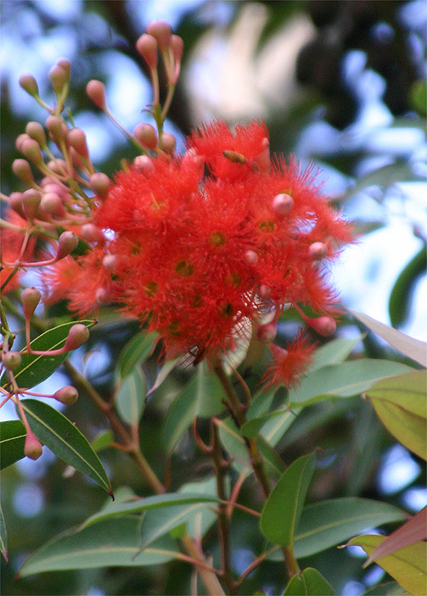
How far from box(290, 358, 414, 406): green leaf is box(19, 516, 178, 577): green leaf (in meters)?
0.39

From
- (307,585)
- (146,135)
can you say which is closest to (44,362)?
(146,135)

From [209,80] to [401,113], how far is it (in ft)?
2.95

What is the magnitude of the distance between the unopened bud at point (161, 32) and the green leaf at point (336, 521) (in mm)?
826

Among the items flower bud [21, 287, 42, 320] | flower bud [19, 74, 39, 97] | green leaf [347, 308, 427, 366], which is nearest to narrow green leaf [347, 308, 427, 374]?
green leaf [347, 308, 427, 366]

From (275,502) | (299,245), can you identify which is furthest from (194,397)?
(299,245)

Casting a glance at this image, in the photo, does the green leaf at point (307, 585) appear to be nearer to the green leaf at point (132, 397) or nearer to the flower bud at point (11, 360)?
the flower bud at point (11, 360)

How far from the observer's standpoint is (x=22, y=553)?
187 centimetres

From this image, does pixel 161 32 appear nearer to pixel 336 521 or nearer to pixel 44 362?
pixel 44 362

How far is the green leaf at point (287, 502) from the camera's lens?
0.93 m

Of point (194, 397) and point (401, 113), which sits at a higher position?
point (401, 113)

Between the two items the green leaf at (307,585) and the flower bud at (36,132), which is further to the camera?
the flower bud at (36,132)

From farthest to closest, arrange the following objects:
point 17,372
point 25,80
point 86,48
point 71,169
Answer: point 86,48, point 25,80, point 71,169, point 17,372

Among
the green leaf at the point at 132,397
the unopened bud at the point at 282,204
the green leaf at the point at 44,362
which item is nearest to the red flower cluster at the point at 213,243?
the unopened bud at the point at 282,204

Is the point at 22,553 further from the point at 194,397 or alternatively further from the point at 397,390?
the point at 397,390
